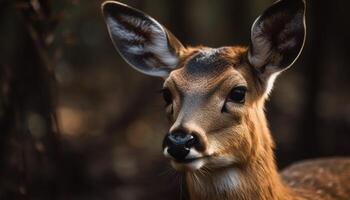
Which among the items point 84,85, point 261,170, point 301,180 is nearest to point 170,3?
point 84,85

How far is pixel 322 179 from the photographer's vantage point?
7.76m

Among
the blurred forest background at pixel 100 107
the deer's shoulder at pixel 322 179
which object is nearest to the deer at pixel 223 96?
the deer's shoulder at pixel 322 179

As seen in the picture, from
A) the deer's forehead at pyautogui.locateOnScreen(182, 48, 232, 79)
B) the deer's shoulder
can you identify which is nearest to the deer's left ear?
the deer's forehead at pyautogui.locateOnScreen(182, 48, 232, 79)

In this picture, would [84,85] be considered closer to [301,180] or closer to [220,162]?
[301,180]

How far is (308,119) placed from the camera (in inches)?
467

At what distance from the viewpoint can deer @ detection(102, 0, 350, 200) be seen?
5969 mm

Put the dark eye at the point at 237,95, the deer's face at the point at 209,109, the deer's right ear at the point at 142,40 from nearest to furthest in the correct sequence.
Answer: the deer's face at the point at 209,109 → the dark eye at the point at 237,95 → the deer's right ear at the point at 142,40

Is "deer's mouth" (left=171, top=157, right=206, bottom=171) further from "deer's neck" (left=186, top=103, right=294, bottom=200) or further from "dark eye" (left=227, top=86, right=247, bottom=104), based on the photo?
"dark eye" (left=227, top=86, right=247, bottom=104)

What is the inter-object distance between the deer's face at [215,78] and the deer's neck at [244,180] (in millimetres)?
91

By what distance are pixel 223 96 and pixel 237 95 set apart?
0.49ft

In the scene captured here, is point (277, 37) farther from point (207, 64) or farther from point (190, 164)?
point (190, 164)

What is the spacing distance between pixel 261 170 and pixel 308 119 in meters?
5.59

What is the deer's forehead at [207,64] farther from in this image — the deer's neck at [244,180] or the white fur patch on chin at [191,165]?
the white fur patch on chin at [191,165]

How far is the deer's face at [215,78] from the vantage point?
5.85 meters
